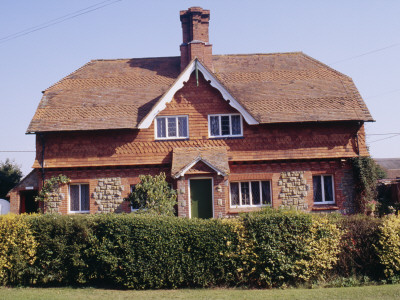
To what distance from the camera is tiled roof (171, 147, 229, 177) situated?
1808cm

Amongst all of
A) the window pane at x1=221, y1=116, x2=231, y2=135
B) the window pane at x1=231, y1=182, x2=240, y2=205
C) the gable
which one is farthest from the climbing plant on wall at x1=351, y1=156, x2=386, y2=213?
the window pane at x1=221, y1=116, x2=231, y2=135

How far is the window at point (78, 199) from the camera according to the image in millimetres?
19531

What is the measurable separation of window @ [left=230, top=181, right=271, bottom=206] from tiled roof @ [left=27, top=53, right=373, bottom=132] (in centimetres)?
316

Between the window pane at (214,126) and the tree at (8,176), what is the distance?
15.9m

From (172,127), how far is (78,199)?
18.9 ft

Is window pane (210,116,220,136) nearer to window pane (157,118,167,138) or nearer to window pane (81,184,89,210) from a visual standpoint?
window pane (157,118,167,138)

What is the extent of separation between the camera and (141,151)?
63.3 ft

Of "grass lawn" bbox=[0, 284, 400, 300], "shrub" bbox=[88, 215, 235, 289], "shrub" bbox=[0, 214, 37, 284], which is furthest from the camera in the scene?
"shrub" bbox=[0, 214, 37, 284]

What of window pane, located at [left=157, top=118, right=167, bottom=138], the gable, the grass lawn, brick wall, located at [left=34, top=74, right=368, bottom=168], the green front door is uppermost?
the gable

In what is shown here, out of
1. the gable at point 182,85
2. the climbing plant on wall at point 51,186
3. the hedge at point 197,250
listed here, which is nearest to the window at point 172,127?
the gable at point 182,85

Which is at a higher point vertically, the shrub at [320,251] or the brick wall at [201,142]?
the brick wall at [201,142]

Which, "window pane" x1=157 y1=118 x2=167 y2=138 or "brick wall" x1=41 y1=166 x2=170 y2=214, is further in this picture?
"window pane" x1=157 y1=118 x2=167 y2=138

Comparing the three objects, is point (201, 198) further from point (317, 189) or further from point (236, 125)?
point (317, 189)

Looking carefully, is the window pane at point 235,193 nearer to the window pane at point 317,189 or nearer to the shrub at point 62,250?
the window pane at point 317,189
